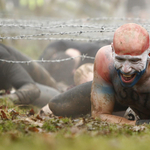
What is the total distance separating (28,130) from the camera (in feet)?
10.9

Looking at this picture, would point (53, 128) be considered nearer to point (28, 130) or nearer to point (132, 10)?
point (28, 130)

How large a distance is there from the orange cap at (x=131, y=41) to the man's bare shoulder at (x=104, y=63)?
1.86 feet

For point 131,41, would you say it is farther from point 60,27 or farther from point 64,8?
point 64,8

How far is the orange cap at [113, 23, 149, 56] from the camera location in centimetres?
370

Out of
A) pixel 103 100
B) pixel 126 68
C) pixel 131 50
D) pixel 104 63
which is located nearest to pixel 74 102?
pixel 103 100

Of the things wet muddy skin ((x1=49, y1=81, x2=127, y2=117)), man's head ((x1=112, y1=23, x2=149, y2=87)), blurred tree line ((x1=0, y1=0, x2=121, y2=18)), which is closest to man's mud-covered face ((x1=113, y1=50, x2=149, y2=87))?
man's head ((x1=112, y1=23, x2=149, y2=87))

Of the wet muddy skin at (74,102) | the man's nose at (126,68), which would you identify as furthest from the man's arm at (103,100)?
the wet muddy skin at (74,102)

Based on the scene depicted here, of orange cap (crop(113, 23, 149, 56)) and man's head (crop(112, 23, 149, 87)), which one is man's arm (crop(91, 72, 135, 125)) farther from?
orange cap (crop(113, 23, 149, 56))

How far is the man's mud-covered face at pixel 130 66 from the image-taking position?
3.76m

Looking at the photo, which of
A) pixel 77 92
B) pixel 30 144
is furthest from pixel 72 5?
pixel 30 144

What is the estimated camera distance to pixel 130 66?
3771mm

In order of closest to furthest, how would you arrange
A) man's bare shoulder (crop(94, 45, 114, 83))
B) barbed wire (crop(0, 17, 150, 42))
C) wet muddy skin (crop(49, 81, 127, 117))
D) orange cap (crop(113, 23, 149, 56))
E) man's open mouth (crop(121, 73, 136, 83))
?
1. orange cap (crop(113, 23, 149, 56))
2. man's open mouth (crop(121, 73, 136, 83))
3. man's bare shoulder (crop(94, 45, 114, 83))
4. barbed wire (crop(0, 17, 150, 42))
5. wet muddy skin (crop(49, 81, 127, 117))

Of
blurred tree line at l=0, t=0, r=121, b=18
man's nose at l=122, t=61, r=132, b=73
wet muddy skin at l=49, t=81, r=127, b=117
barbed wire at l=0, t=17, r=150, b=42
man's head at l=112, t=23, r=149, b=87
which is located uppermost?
blurred tree line at l=0, t=0, r=121, b=18

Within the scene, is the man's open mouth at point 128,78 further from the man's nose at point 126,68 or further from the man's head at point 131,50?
the man's nose at point 126,68
